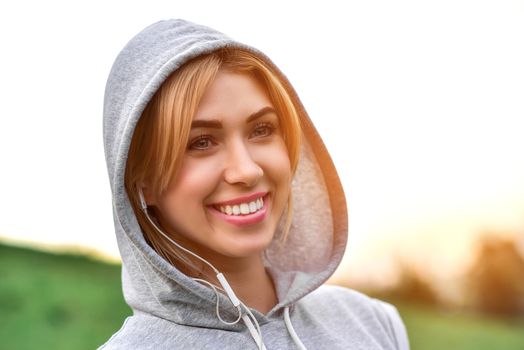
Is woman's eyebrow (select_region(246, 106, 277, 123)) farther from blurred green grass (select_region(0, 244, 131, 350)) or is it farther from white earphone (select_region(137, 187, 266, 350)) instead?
blurred green grass (select_region(0, 244, 131, 350))

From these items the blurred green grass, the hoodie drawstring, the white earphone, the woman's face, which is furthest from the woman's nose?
the blurred green grass

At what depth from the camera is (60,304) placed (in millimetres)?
4258

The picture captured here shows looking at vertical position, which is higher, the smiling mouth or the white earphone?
the smiling mouth

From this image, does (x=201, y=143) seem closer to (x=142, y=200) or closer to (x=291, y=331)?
(x=142, y=200)

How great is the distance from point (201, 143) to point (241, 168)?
0.12 meters

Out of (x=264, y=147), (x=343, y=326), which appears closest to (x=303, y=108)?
(x=264, y=147)

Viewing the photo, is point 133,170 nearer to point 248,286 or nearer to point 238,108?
point 238,108

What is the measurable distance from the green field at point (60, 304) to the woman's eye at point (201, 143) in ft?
9.01

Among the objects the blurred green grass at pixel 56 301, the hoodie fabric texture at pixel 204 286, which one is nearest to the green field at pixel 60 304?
the blurred green grass at pixel 56 301

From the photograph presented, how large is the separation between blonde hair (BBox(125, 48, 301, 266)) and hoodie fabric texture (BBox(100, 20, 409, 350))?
0.10ft

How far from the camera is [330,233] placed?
2037mm

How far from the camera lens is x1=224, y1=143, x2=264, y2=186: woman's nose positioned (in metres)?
1.58

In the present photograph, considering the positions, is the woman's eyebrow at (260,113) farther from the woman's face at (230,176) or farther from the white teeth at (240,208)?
the white teeth at (240,208)

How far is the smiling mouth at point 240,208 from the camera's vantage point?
64.1 inches
